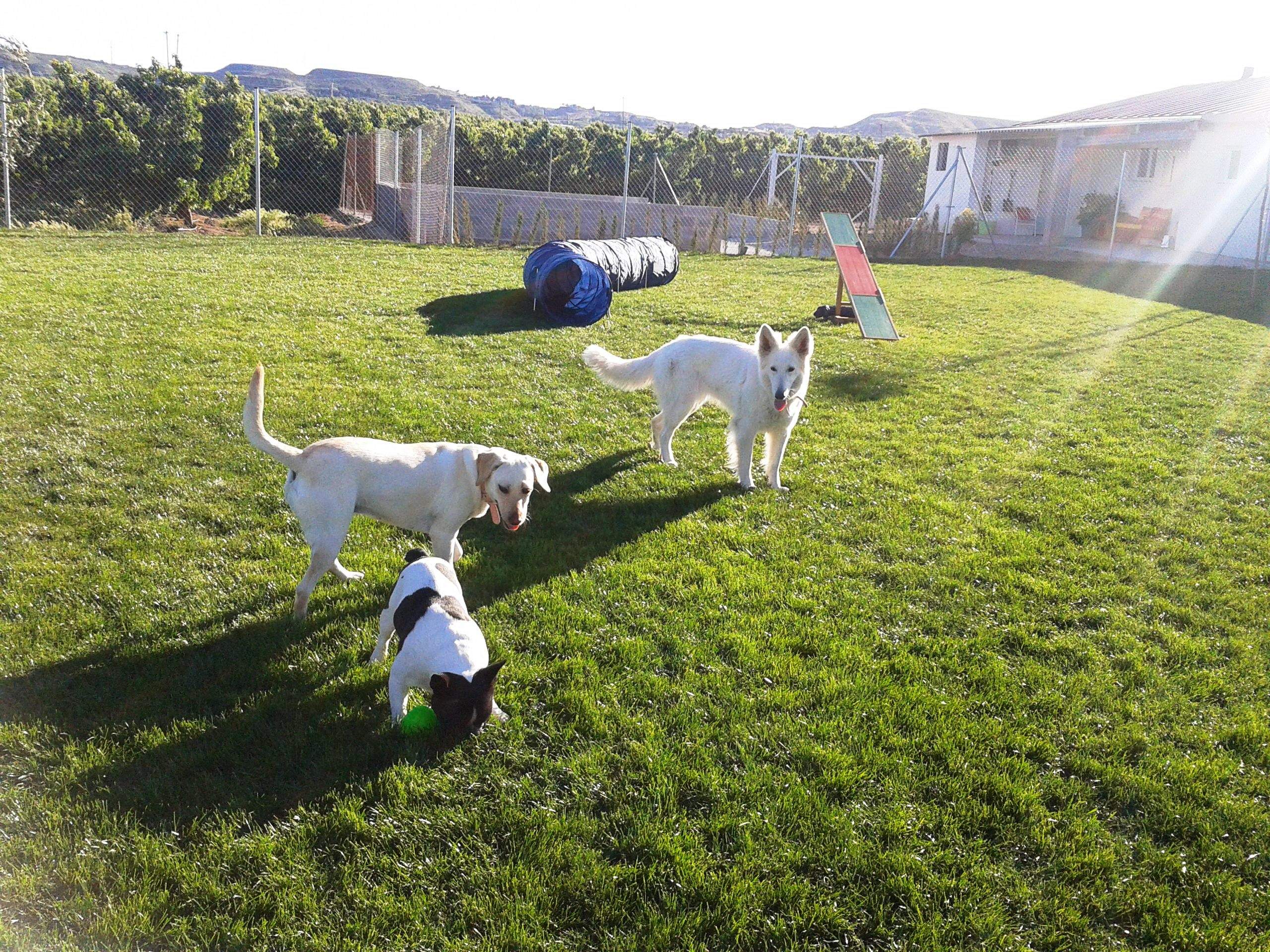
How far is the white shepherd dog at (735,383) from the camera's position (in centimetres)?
632

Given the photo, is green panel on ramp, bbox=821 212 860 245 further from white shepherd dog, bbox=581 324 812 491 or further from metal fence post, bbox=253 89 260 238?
metal fence post, bbox=253 89 260 238

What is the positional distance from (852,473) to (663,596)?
2719 millimetres

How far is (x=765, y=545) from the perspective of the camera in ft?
18.1

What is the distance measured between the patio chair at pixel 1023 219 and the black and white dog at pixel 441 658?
32671 mm

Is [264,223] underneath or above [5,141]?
underneath

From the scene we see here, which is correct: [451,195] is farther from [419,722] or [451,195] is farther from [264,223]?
[419,722]

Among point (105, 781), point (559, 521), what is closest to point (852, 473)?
point (559, 521)

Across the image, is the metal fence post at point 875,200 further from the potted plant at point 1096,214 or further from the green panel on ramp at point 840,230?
the green panel on ramp at point 840,230

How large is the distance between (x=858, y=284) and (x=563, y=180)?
67.6 ft

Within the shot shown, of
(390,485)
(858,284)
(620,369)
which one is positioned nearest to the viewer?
(390,485)

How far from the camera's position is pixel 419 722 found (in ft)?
11.3

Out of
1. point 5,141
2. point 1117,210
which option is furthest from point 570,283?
point 1117,210

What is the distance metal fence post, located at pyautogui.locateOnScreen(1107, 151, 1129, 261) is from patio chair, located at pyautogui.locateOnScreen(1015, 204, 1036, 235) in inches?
115

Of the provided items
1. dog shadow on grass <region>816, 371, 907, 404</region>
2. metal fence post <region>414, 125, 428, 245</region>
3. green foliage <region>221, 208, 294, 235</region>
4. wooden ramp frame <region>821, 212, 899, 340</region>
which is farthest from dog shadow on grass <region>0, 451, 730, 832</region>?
green foliage <region>221, 208, 294, 235</region>
